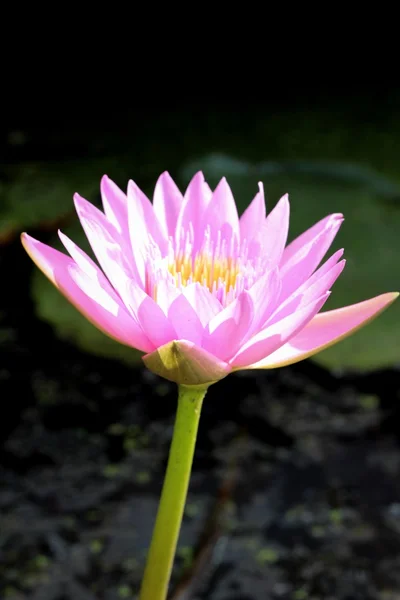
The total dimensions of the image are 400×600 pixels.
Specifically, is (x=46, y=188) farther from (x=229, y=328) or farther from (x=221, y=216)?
(x=229, y=328)

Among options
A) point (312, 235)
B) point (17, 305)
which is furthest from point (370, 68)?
point (312, 235)

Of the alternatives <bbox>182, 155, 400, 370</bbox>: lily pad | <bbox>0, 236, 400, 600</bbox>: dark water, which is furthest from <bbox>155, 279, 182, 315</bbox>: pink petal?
<bbox>182, 155, 400, 370</bbox>: lily pad

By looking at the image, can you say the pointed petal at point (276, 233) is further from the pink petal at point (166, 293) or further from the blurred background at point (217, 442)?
the blurred background at point (217, 442)

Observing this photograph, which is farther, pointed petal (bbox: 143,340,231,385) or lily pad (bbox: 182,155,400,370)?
lily pad (bbox: 182,155,400,370)

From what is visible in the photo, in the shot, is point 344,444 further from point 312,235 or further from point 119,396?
point 312,235

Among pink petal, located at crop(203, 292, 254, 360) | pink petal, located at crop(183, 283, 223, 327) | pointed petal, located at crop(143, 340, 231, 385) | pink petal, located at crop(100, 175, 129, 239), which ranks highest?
pink petal, located at crop(100, 175, 129, 239)

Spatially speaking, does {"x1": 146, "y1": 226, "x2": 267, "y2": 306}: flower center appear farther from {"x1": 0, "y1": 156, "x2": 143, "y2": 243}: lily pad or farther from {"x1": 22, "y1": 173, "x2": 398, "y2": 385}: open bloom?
{"x1": 0, "y1": 156, "x2": 143, "y2": 243}: lily pad

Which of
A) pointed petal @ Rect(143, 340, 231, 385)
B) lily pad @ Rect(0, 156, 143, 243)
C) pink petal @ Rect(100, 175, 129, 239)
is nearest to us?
pointed petal @ Rect(143, 340, 231, 385)
